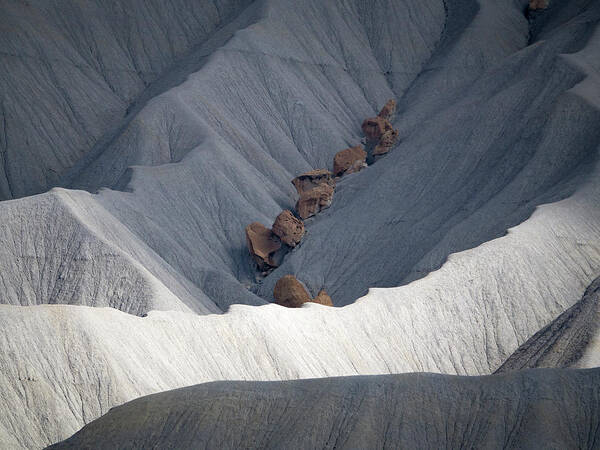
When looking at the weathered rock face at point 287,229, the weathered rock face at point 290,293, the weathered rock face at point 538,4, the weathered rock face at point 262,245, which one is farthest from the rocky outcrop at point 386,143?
the weathered rock face at point 538,4

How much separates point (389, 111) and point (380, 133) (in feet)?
21.8

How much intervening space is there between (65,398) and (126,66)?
61207 millimetres

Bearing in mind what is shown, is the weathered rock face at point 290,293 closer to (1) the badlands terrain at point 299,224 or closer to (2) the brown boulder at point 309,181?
(1) the badlands terrain at point 299,224

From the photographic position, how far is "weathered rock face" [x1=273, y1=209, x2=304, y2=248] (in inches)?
2425

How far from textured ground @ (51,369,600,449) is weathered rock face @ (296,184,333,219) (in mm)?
39719

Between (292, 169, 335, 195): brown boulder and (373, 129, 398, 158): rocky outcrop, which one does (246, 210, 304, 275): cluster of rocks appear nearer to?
(292, 169, 335, 195): brown boulder

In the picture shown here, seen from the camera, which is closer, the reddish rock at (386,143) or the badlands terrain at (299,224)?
the badlands terrain at (299,224)

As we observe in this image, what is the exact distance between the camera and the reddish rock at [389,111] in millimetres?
81562

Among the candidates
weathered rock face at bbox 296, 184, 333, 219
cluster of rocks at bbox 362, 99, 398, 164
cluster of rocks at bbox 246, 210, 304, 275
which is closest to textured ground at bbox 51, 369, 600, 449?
cluster of rocks at bbox 246, 210, 304, 275

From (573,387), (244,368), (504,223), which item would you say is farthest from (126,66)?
(573,387)

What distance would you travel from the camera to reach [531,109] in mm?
58469

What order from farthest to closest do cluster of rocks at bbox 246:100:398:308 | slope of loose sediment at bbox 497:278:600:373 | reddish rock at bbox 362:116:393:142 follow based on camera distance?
reddish rock at bbox 362:116:393:142 < cluster of rocks at bbox 246:100:398:308 < slope of loose sediment at bbox 497:278:600:373

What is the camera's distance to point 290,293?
53281mm

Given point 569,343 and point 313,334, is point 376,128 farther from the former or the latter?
point 569,343
